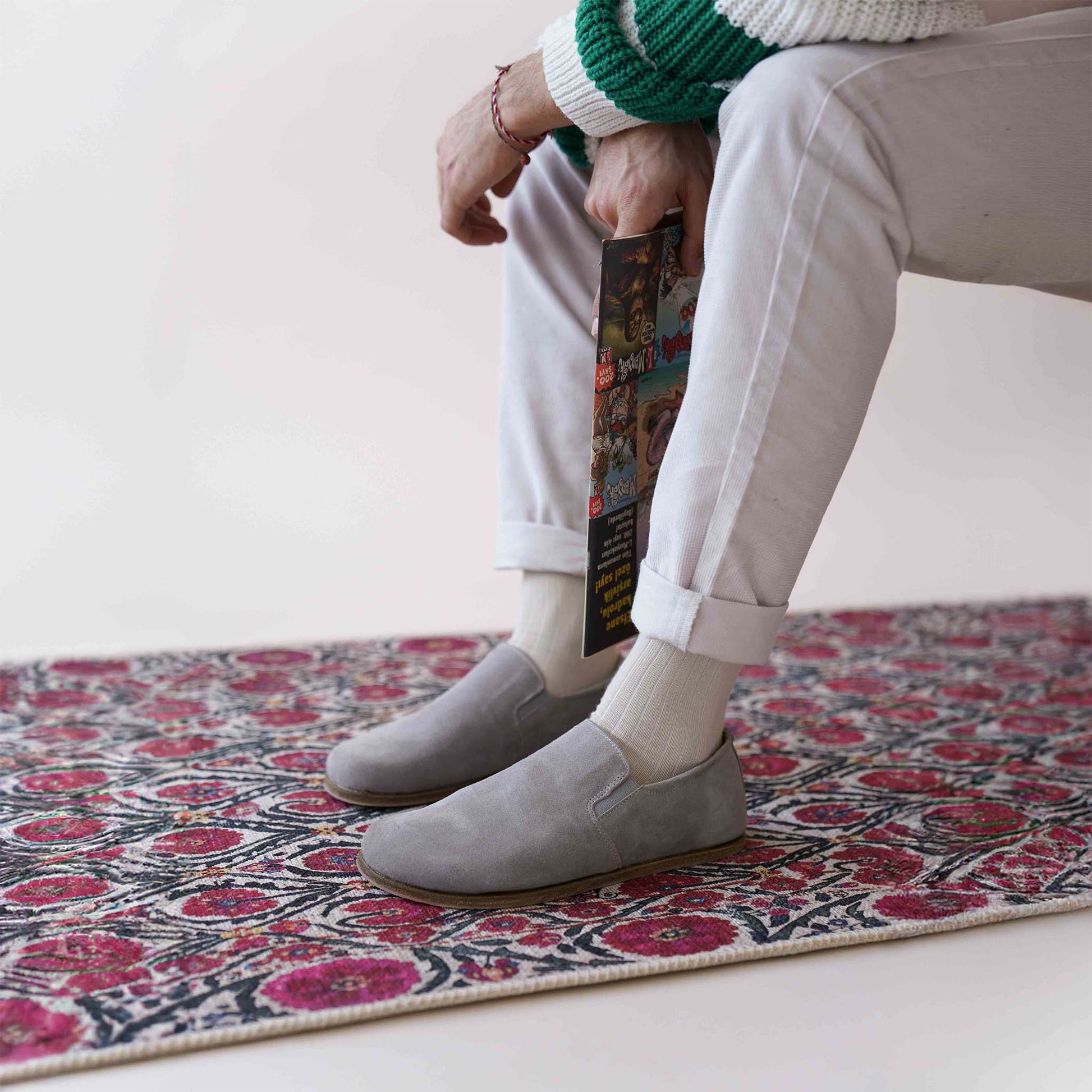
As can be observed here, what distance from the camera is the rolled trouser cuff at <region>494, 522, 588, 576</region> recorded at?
1.09 metres

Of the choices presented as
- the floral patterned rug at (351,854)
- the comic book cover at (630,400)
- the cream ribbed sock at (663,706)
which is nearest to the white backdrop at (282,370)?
the floral patterned rug at (351,854)

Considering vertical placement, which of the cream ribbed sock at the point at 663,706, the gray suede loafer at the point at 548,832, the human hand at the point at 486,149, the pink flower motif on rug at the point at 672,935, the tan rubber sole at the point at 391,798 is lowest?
the pink flower motif on rug at the point at 672,935

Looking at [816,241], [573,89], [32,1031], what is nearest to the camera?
[32,1031]

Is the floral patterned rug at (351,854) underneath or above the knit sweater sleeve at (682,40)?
underneath

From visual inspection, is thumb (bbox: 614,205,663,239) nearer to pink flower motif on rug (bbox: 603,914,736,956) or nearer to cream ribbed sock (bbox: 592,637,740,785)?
cream ribbed sock (bbox: 592,637,740,785)

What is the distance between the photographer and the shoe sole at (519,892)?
830 millimetres

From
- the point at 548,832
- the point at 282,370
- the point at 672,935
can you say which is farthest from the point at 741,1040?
the point at 282,370

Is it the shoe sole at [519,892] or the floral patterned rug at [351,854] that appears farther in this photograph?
the shoe sole at [519,892]

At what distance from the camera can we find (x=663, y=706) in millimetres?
855

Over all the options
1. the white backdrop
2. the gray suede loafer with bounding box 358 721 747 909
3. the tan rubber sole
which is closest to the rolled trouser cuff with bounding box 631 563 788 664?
the gray suede loafer with bounding box 358 721 747 909

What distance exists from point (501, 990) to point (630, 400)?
18.7 inches

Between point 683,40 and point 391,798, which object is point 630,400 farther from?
point 391,798

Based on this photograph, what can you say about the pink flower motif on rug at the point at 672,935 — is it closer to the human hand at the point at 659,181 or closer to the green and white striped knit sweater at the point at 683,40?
the human hand at the point at 659,181

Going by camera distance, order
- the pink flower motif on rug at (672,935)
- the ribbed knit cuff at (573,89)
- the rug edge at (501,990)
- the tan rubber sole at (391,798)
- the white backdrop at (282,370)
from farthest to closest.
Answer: the white backdrop at (282,370) < the tan rubber sole at (391,798) < the ribbed knit cuff at (573,89) < the pink flower motif on rug at (672,935) < the rug edge at (501,990)
